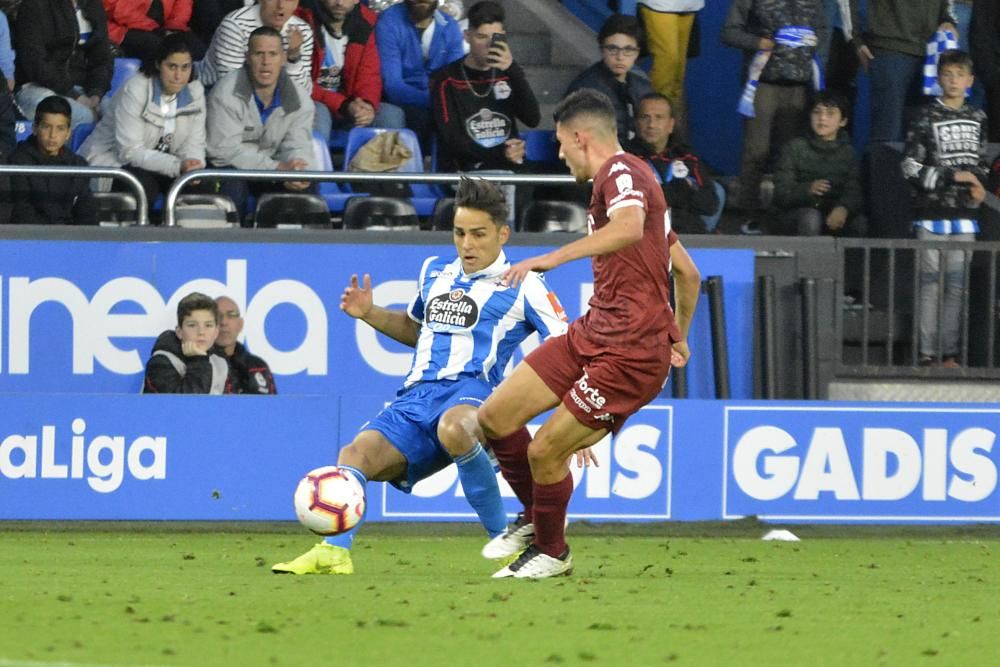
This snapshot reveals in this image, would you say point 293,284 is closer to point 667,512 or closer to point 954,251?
point 667,512

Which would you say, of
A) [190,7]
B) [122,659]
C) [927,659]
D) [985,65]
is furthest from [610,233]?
[985,65]

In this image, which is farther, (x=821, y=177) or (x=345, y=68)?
(x=345, y=68)

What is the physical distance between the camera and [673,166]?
1233 centimetres

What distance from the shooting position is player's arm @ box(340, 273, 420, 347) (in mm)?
7629

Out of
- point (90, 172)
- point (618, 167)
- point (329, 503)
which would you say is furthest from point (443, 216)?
point (618, 167)

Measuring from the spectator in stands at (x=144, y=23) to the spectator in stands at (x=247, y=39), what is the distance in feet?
0.83

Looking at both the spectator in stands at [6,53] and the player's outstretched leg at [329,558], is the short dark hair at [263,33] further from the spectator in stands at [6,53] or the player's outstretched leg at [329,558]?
the player's outstretched leg at [329,558]

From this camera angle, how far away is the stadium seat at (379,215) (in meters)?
11.7

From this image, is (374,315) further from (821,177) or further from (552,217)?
(821,177)

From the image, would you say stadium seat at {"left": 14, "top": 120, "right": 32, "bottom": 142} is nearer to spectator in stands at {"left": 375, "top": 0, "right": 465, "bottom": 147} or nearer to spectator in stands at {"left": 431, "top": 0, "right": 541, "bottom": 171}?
spectator in stands at {"left": 375, "top": 0, "right": 465, "bottom": 147}

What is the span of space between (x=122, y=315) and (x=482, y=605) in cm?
546

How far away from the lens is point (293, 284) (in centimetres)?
1148

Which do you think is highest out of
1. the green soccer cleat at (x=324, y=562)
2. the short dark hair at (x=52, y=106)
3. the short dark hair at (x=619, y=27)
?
the short dark hair at (x=619, y=27)

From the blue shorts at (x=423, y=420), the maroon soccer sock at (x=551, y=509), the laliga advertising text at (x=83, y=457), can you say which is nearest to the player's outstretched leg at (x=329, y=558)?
the blue shorts at (x=423, y=420)
